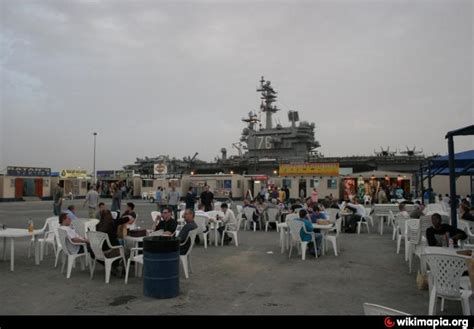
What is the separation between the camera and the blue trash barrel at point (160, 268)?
6.23 meters

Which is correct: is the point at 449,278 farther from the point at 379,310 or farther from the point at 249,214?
the point at 249,214

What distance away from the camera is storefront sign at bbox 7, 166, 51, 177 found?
38925 millimetres

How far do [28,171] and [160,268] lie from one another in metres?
39.6

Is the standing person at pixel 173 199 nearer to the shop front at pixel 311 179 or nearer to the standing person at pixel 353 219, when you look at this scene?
the standing person at pixel 353 219

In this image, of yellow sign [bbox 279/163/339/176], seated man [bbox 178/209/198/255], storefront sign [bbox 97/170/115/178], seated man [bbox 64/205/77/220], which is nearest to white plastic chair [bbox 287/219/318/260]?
seated man [bbox 178/209/198/255]

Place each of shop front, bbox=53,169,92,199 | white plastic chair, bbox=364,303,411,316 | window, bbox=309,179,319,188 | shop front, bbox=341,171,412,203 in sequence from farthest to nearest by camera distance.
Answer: shop front, bbox=53,169,92,199 → window, bbox=309,179,319,188 → shop front, bbox=341,171,412,203 → white plastic chair, bbox=364,303,411,316

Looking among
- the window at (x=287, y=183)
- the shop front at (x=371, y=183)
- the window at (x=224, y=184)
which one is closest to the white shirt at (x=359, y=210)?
the shop front at (x=371, y=183)

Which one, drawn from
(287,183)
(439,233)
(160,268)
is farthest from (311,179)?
(160,268)

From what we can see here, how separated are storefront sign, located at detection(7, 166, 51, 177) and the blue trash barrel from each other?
126 feet

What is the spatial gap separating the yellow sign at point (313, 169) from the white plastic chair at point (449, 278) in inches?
1287

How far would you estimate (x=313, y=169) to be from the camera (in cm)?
3794

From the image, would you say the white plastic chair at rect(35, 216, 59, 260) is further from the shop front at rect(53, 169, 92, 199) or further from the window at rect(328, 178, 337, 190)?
the shop front at rect(53, 169, 92, 199)
